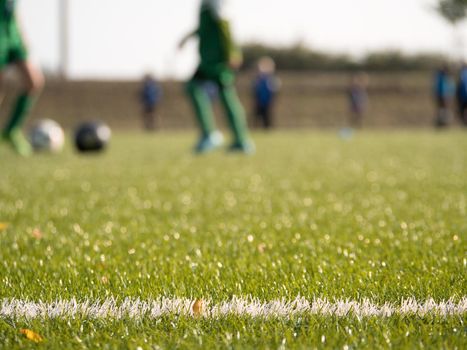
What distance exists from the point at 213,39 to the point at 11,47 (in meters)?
2.84

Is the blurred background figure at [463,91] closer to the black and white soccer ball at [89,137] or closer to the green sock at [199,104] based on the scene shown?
the green sock at [199,104]

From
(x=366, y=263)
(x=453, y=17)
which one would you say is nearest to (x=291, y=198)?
(x=366, y=263)

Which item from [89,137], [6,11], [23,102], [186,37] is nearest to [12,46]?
[6,11]

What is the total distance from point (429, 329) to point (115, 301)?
956 millimetres

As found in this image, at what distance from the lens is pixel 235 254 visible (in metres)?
2.74

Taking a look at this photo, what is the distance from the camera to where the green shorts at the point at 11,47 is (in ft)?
23.9

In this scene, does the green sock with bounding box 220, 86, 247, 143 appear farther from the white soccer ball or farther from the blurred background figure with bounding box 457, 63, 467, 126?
the blurred background figure with bounding box 457, 63, 467, 126

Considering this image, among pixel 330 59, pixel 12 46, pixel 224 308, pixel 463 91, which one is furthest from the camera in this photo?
pixel 330 59

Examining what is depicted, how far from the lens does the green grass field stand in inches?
68.9

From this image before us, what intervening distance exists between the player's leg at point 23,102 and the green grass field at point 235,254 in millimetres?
2600

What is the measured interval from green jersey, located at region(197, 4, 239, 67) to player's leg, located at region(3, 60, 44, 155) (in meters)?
2.33

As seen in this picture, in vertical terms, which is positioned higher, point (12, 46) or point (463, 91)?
point (12, 46)

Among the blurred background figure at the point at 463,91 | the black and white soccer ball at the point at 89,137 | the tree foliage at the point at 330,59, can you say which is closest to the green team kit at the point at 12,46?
the black and white soccer ball at the point at 89,137

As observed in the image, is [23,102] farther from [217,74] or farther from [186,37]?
[217,74]
